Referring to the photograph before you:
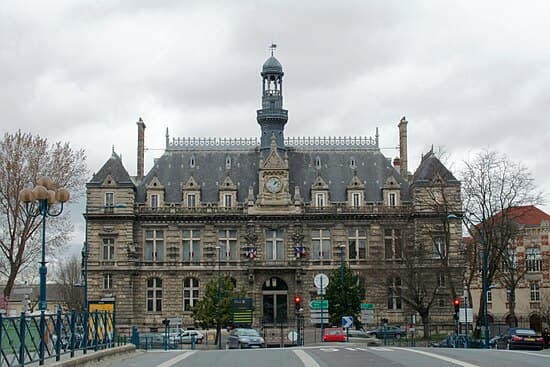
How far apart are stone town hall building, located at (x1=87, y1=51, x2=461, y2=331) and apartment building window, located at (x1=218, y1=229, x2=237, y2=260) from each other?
0.09 meters

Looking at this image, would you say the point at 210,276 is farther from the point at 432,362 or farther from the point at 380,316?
the point at 432,362

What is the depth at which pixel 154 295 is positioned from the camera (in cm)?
8012

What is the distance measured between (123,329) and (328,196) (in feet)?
70.0

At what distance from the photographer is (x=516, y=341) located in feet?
152

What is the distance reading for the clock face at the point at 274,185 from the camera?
80.8m

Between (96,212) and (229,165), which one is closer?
(96,212)

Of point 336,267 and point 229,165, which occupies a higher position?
point 229,165

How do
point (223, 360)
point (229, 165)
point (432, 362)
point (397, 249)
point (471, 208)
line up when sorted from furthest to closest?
1. point (229, 165)
2. point (397, 249)
3. point (471, 208)
4. point (223, 360)
5. point (432, 362)

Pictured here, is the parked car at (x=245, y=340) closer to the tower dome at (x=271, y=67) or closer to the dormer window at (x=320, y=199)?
the dormer window at (x=320, y=199)

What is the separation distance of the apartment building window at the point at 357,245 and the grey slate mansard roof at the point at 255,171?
347cm

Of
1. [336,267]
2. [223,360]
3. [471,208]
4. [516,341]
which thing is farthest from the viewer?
[336,267]

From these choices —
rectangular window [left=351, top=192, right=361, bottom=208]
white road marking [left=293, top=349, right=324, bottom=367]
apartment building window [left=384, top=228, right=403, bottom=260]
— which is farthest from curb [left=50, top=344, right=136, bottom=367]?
rectangular window [left=351, top=192, right=361, bottom=208]

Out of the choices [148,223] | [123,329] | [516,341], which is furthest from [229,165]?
[516,341]

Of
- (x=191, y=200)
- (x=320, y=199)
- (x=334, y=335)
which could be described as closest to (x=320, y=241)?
(x=320, y=199)
